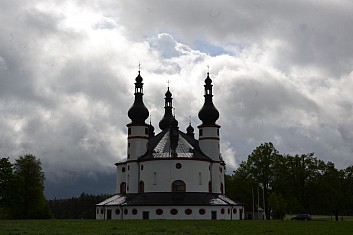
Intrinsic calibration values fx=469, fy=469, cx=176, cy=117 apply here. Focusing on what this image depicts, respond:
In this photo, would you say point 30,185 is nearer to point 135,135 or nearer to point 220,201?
point 135,135

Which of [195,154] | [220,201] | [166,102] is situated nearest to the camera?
[220,201]

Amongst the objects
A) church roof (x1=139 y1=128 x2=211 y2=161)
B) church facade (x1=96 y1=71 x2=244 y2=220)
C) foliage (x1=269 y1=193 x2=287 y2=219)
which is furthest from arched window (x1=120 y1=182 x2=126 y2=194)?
foliage (x1=269 y1=193 x2=287 y2=219)

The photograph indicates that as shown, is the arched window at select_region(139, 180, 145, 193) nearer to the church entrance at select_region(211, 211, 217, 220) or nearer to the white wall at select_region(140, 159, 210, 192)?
the white wall at select_region(140, 159, 210, 192)

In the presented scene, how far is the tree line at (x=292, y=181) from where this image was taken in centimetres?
7088

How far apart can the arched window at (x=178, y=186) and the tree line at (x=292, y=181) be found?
40.1 ft

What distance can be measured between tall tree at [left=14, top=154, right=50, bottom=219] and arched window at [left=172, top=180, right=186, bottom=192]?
21244 mm

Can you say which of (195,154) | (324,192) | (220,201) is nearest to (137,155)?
(195,154)

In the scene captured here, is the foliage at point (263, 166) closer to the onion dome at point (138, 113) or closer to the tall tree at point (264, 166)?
the tall tree at point (264, 166)

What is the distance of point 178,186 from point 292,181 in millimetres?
19232

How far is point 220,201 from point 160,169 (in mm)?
9503

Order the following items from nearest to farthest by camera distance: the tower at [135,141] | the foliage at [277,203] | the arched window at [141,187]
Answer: the foliage at [277,203] < the arched window at [141,187] < the tower at [135,141]

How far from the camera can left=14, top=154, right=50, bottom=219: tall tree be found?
70375 mm

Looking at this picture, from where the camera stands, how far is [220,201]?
63.8 m

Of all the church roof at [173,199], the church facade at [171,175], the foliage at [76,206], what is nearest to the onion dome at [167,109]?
the church facade at [171,175]
